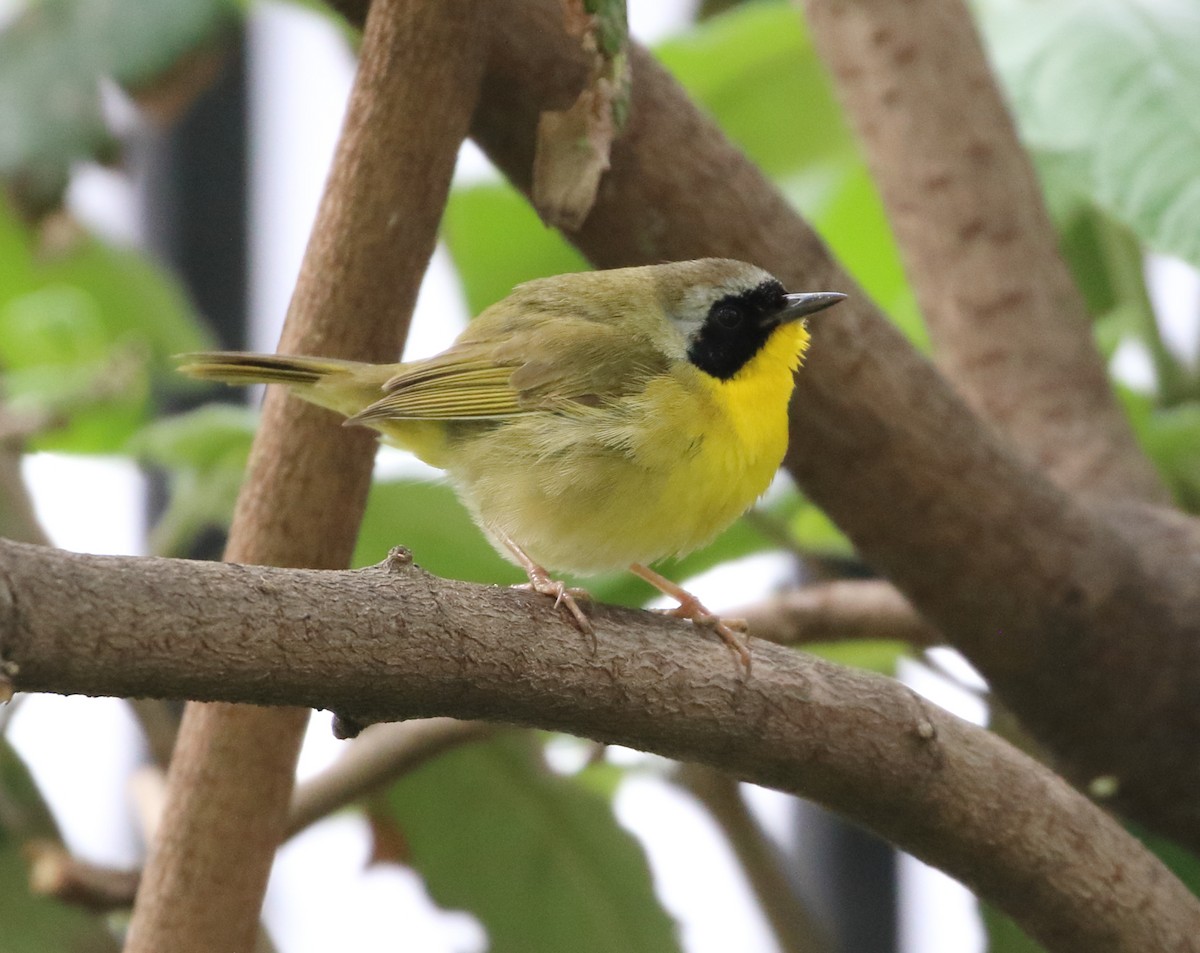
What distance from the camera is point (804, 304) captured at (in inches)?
71.4

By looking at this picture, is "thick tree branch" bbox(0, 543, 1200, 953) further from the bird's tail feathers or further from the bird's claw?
the bird's tail feathers

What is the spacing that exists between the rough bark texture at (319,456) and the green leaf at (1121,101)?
870mm

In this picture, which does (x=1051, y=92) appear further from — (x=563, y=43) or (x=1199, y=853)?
(x=1199, y=853)

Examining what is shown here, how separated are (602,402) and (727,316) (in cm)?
21

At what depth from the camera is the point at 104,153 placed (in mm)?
2268

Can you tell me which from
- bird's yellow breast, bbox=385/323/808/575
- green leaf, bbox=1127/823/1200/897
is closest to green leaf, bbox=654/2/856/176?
bird's yellow breast, bbox=385/323/808/575

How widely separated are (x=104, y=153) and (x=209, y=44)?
0.26m

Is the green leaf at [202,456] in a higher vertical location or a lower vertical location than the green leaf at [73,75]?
lower

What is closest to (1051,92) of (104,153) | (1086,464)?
A: (1086,464)

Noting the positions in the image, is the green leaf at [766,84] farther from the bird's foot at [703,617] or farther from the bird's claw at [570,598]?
the bird's claw at [570,598]

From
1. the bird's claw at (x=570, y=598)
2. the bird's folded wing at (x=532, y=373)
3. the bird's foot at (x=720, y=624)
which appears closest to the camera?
the bird's claw at (x=570, y=598)

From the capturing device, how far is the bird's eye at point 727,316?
1.92 meters

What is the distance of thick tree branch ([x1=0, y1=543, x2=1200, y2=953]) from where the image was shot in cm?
102

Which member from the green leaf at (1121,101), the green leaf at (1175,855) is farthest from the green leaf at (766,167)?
the green leaf at (1175,855)
